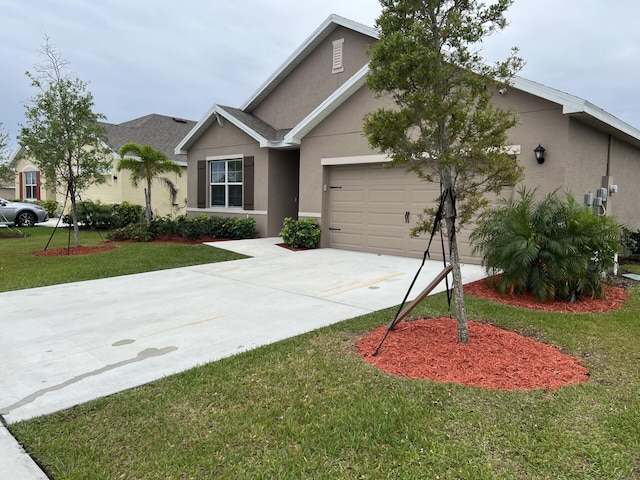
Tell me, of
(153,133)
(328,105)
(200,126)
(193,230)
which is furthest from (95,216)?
(328,105)

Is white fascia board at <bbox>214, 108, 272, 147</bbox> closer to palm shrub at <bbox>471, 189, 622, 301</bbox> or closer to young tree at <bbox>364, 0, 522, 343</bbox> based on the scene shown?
palm shrub at <bbox>471, 189, 622, 301</bbox>

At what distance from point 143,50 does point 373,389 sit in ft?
66.7

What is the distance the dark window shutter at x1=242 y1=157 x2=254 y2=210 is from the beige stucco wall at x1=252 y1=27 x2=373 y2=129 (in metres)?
2.08

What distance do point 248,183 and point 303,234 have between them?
3611 millimetres

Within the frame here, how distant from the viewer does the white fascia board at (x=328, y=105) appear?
34.7ft

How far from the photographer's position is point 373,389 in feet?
11.5

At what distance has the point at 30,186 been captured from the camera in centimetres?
2669

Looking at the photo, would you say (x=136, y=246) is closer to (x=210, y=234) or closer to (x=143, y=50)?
(x=210, y=234)

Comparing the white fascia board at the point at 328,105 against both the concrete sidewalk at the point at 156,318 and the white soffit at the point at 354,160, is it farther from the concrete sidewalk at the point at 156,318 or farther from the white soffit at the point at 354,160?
the concrete sidewalk at the point at 156,318

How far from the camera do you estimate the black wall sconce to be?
834cm

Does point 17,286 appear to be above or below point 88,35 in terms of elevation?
below

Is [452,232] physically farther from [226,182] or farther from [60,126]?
[226,182]

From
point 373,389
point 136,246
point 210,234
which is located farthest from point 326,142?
point 373,389

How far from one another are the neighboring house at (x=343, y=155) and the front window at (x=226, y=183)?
0.12ft
